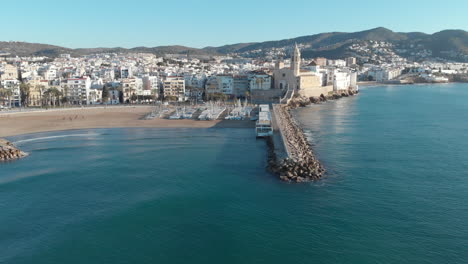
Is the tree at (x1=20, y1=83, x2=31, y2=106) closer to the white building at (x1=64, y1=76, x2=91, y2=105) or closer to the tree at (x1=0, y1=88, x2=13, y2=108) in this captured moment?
the tree at (x1=0, y1=88, x2=13, y2=108)

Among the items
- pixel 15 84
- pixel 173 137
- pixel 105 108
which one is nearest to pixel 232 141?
pixel 173 137

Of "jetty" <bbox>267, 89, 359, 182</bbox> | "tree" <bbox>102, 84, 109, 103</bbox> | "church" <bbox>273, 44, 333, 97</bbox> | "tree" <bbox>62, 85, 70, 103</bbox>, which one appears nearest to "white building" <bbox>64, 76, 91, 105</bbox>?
"tree" <bbox>62, 85, 70, 103</bbox>

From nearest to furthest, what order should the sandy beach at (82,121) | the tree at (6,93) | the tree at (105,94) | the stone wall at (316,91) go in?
the sandy beach at (82,121)
the tree at (6,93)
the tree at (105,94)
the stone wall at (316,91)

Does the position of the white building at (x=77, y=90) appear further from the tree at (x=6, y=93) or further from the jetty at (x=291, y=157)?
the jetty at (x=291, y=157)

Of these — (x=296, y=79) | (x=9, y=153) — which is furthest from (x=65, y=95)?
(x=296, y=79)

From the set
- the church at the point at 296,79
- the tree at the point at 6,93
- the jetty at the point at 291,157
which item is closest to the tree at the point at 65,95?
the tree at the point at 6,93
